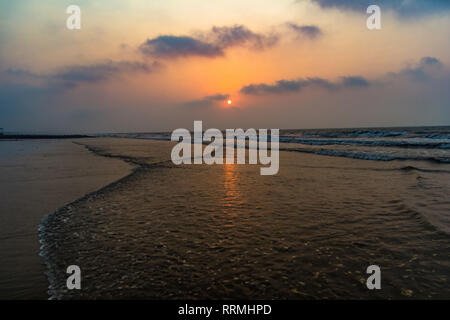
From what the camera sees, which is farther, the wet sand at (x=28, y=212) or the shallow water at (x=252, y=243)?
the wet sand at (x=28, y=212)

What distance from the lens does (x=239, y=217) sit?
6.74m

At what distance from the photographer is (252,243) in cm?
514

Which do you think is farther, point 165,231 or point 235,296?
point 165,231

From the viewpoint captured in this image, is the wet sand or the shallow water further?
the wet sand

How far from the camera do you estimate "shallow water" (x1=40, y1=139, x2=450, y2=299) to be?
375 cm

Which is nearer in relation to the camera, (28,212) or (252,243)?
(252,243)

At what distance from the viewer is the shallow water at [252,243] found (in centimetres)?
375

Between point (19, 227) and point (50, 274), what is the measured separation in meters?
2.74

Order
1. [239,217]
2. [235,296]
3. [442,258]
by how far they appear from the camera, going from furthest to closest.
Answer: [239,217]
[442,258]
[235,296]

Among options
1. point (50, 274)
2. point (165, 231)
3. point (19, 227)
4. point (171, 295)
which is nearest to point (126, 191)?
point (19, 227)

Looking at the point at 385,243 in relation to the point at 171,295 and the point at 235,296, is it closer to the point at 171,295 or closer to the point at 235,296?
the point at 235,296

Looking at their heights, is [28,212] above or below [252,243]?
above
